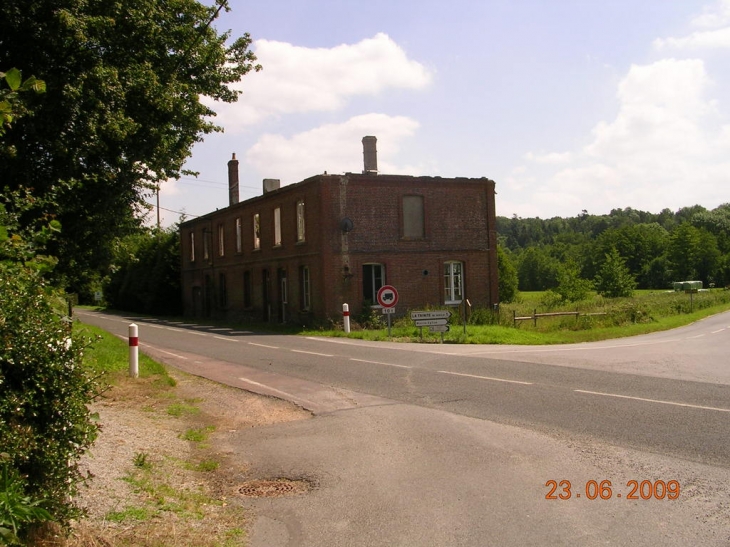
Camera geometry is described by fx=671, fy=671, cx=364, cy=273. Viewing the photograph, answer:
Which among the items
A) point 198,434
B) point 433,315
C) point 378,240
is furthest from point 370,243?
point 198,434

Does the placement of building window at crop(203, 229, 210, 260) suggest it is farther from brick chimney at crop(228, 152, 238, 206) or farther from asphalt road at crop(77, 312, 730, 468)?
asphalt road at crop(77, 312, 730, 468)

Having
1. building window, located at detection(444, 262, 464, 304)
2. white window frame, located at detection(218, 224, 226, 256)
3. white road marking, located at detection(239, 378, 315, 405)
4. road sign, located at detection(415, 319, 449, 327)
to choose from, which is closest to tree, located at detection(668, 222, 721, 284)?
building window, located at detection(444, 262, 464, 304)

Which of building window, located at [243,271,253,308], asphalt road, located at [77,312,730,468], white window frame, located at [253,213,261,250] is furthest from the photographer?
building window, located at [243,271,253,308]

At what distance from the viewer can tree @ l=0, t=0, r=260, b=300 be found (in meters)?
14.0

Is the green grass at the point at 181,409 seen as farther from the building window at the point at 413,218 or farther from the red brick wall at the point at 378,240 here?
the building window at the point at 413,218

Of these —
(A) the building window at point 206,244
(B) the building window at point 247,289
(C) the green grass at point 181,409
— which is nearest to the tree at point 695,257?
(A) the building window at point 206,244

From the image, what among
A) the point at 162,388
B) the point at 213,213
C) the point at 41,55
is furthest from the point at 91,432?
the point at 213,213

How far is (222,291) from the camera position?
4066cm

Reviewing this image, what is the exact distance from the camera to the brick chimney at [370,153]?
31.8 metres

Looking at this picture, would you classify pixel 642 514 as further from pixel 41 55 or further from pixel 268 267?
pixel 268 267

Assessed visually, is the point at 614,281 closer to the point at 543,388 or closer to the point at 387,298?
the point at 387,298

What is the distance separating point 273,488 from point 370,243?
24167 millimetres

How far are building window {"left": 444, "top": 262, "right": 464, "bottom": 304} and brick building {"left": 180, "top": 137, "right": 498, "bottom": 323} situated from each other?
5 centimetres

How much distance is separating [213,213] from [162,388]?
31.3 meters
